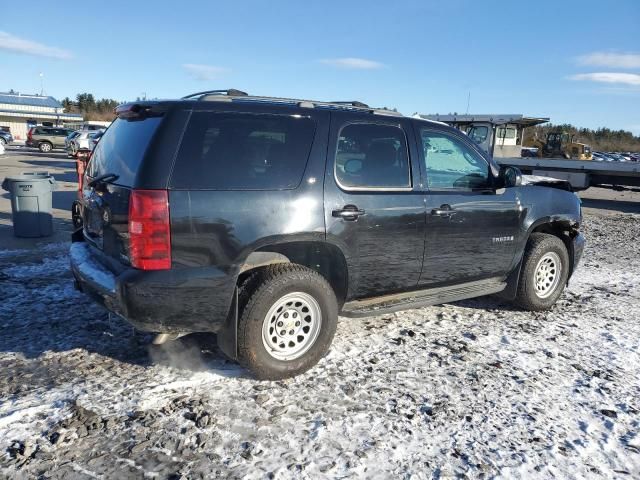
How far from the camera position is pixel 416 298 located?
4.36m

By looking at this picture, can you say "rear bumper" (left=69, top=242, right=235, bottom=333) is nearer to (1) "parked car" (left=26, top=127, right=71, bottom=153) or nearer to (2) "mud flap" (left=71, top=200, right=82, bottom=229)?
(2) "mud flap" (left=71, top=200, right=82, bottom=229)

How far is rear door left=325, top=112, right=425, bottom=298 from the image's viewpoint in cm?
376

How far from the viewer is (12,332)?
431cm

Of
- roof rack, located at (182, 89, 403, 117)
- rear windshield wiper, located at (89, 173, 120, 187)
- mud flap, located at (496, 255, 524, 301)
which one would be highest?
roof rack, located at (182, 89, 403, 117)

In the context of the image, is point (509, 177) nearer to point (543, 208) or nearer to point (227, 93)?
point (543, 208)

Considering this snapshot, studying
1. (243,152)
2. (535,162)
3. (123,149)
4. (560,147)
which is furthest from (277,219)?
(560,147)

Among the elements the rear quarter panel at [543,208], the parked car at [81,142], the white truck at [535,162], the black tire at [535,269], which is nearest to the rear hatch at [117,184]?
the rear quarter panel at [543,208]

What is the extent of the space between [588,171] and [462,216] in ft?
46.3

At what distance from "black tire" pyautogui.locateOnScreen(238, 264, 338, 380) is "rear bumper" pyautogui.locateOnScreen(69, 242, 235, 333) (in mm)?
160

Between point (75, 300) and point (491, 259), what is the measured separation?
4034 millimetres

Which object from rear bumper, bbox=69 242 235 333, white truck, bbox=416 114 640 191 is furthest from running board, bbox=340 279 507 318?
white truck, bbox=416 114 640 191

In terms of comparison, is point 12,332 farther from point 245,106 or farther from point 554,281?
point 554,281

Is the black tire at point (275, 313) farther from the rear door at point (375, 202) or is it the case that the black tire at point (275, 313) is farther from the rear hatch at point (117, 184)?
the rear hatch at point (117, 184)

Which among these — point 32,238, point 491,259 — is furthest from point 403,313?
point 32,238
